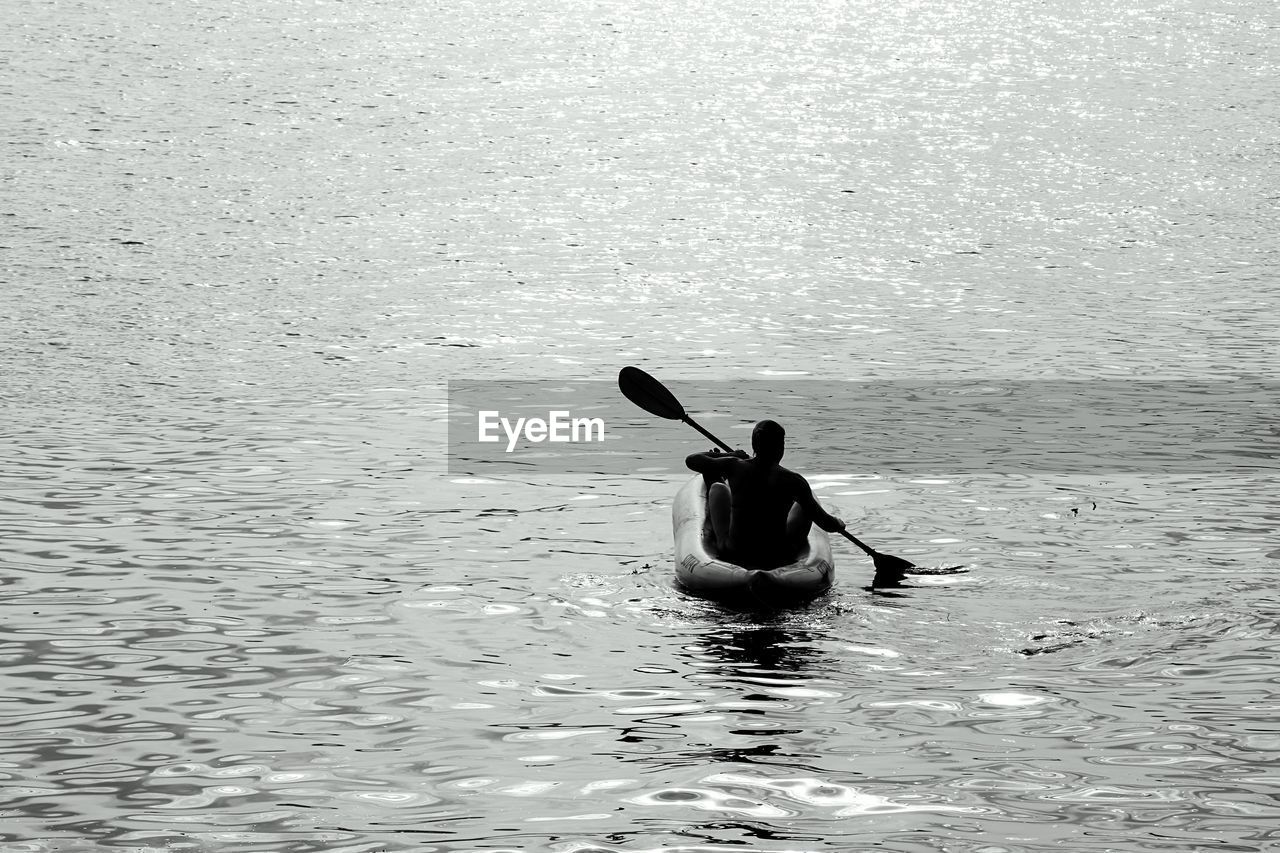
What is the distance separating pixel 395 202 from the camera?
3988 cm

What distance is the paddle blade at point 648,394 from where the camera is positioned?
14.7m

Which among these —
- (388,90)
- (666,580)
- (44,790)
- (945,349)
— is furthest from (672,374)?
(388,90)

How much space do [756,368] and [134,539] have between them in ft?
35.4

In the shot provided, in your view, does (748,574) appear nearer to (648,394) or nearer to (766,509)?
(766,509)

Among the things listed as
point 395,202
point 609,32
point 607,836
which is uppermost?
point 609,32

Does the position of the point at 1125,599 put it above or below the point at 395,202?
below

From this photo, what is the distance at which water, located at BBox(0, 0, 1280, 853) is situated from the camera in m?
8.90

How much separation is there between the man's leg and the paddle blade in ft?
7.64

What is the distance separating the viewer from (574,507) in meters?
15.4

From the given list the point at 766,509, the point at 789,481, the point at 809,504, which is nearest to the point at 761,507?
the point at 766,509

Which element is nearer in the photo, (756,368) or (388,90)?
(756,368)

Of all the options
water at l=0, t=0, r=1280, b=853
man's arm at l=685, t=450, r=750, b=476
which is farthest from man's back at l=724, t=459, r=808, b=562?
water at l=0, t=0, r=1280, b=853

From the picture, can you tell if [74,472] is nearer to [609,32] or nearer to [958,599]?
[958,599]

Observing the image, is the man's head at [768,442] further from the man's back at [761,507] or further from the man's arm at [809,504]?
the man's arm at [809,504]
